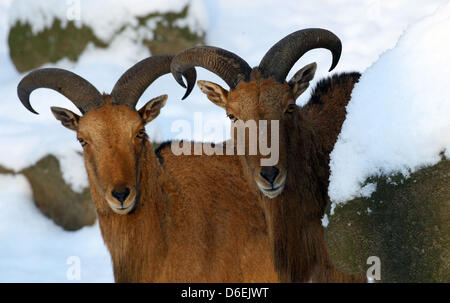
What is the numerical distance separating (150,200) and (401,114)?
2983 millimetres

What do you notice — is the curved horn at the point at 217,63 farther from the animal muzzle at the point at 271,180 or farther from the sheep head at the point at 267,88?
the animal muzzle at the point at 271,180

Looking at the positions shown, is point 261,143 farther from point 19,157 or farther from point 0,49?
point 0,49

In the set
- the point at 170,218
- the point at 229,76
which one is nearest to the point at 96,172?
the point at 170,218

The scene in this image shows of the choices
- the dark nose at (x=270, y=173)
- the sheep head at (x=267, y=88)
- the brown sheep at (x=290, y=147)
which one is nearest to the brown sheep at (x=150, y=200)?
the brown sheep at (x=290, y=147)

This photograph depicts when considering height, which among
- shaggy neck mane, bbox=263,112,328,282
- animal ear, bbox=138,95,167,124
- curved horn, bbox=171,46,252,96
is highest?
curved horn, bbox=171,46,252,96

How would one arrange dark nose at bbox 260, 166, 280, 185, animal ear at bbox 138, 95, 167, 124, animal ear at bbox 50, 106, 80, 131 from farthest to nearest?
animal ear at bbox 138, 95, 167, 124
animal ear at bbox 50, 106, 80, 131
dark nose at bbox 260, 166, 280, 185

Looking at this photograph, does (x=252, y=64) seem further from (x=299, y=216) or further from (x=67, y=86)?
(x=299, y=216)

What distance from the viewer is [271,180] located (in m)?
5.71

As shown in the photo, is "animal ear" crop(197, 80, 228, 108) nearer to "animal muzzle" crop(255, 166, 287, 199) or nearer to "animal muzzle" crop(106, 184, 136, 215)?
"animal muzzle" crop(255, 166, 287, 199)

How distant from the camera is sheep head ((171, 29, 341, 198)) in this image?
19.4 feet

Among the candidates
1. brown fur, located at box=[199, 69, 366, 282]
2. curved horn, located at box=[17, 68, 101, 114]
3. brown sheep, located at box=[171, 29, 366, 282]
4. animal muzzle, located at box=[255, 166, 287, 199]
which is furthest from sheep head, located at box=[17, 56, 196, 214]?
animal muzzle, located at box=[255, 166, 287, 199]

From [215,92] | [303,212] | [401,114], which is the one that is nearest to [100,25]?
[215,92]

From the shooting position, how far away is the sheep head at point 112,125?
246 inches

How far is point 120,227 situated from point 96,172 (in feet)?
2.21
